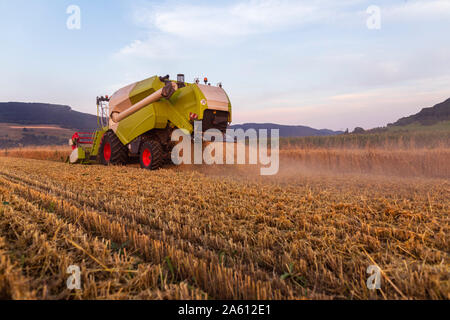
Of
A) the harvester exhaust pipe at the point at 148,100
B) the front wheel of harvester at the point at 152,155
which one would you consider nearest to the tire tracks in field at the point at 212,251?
the front wheel of harvester at the point at 152,155

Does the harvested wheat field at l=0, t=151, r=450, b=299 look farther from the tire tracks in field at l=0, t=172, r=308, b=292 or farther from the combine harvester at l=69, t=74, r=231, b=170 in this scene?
the combine harvester at l=69, t=74, r=231, b=170

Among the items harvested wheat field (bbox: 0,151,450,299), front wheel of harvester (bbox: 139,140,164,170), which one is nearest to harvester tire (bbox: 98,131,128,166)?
front wheel of harvester (bbox: 139,140,164,170)

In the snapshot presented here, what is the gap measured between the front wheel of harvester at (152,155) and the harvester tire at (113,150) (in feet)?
5.38

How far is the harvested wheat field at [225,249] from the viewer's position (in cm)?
141

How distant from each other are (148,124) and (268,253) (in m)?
6.54

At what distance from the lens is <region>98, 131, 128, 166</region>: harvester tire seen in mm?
8953

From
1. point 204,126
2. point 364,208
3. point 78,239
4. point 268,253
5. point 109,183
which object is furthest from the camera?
point 204,126

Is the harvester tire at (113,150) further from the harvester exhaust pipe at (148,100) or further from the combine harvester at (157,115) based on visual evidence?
the harvester exhaust pipe at (148,100)

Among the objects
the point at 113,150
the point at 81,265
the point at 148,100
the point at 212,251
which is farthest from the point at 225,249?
the point at 113,150

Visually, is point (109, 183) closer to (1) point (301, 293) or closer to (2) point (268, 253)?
(2) point (268, 253)

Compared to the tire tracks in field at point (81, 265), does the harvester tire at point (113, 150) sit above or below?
above

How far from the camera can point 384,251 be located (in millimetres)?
1985
